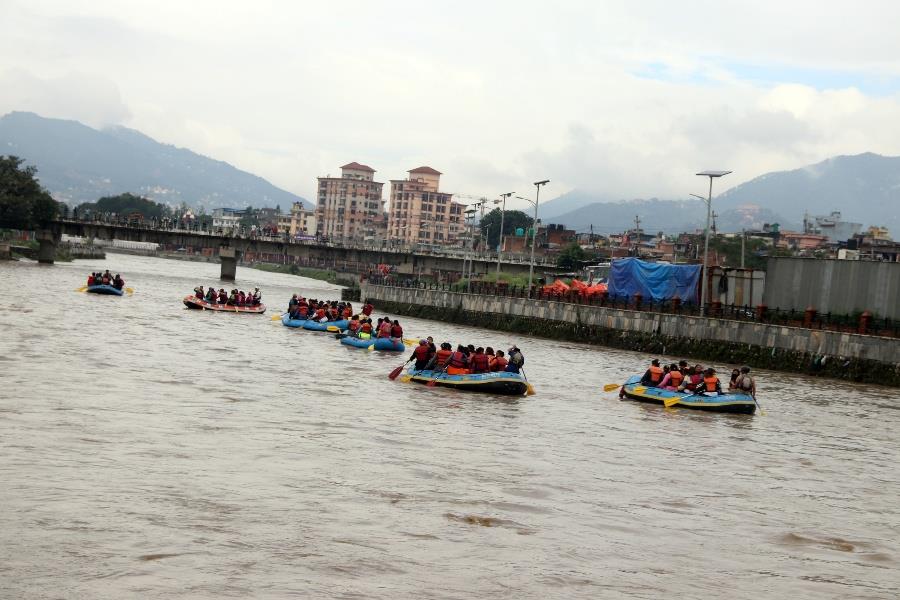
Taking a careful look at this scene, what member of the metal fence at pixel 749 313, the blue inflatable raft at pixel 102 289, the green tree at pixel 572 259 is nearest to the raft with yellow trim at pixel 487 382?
the metal fence at pixel 749 313

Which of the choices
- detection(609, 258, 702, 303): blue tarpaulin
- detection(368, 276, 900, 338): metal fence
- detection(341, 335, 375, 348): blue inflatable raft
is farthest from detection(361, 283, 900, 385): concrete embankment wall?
detection(341, 335, 375, 348): blue inflatable raft

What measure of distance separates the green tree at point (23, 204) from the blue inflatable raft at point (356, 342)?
256 ft

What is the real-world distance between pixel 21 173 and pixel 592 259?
65.2 meters

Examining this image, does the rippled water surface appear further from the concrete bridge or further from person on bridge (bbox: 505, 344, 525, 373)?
the concrete bridge

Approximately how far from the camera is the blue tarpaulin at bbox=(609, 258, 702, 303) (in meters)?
67.9

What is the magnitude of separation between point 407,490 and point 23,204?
110144 mm

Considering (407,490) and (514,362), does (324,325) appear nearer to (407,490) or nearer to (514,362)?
(514,362)

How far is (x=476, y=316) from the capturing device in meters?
85.8

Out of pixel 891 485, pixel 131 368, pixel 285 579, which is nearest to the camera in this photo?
pixel 285 579

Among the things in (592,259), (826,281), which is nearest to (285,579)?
(826,281)

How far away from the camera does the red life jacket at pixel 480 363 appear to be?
37.3 m

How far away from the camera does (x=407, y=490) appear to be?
2072 centimetres

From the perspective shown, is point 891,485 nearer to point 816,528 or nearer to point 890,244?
point 816,528

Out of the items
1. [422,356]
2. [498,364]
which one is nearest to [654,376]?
[498,364]
